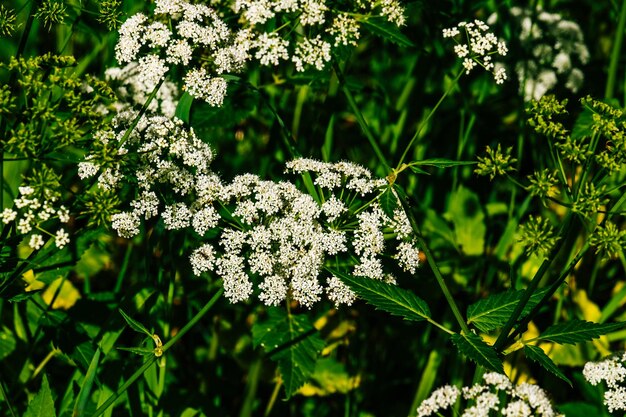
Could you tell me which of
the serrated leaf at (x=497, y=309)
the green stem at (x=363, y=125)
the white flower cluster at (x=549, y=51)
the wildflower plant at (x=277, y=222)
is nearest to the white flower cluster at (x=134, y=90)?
the wildflower plant at (x=277, y=222)

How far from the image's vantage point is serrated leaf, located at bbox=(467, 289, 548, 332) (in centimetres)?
335

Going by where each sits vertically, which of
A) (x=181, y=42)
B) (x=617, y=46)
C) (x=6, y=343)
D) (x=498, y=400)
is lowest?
(x=6, y=343)

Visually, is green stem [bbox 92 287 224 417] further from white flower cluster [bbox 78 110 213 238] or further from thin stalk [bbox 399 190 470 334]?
thin stalk [bbox 399 190 470 334]

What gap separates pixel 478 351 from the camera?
2992 mm

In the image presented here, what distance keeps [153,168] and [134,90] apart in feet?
4.00

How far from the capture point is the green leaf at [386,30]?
407cm

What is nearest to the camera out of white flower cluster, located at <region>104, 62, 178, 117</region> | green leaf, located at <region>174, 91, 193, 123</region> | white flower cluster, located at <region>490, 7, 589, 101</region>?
green leaf, located at <region>174, 91, 193, 123</region>

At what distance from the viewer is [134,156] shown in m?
3.68

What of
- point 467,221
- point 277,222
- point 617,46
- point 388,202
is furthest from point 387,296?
point 617,46

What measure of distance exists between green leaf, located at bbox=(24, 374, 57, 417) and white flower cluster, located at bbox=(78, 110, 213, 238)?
83 centimetres

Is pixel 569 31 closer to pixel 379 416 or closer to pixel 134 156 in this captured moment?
pixel 379 416

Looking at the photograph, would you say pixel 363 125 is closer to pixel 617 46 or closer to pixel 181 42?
pixel 181 42

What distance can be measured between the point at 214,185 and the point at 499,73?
177 cm

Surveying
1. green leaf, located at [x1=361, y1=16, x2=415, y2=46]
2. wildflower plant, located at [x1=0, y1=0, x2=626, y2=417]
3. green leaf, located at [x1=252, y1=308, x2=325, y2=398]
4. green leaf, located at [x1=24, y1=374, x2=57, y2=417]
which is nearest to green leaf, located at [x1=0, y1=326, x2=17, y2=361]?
wildflower plant, located at [x1=0, y1=0, x2=626, y2=417]
